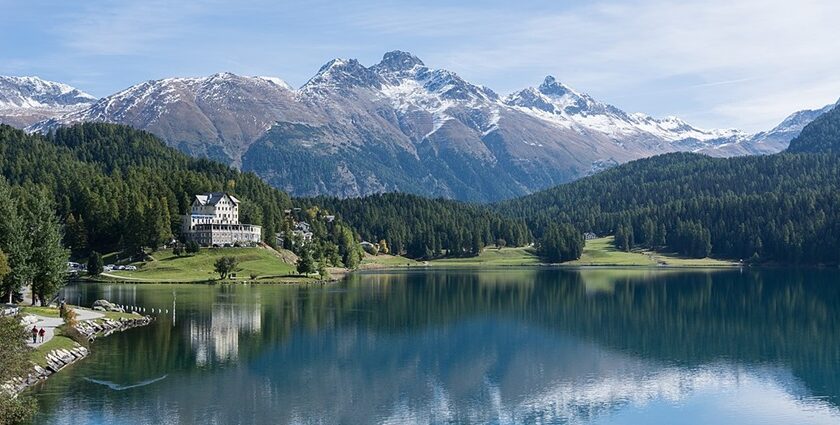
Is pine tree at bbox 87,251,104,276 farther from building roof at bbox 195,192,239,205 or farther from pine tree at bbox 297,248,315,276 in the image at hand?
building roof at bbox 195,192,239,205

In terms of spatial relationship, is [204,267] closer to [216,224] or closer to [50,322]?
[216,224]

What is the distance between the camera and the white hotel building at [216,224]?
179500mm

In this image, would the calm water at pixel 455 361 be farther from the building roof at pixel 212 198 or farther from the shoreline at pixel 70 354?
the building roof at pixel 212 198

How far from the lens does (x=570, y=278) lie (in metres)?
182

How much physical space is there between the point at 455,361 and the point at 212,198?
12919 cm

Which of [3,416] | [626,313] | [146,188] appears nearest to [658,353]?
[626,313]

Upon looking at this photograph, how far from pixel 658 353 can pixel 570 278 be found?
4020 inches

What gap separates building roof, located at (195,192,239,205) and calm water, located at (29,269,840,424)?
58.0 metres

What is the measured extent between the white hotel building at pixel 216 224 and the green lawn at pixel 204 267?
6.16m

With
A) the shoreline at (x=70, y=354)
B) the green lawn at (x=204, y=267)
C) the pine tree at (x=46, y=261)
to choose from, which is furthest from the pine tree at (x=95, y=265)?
the shoreline at (x=70, y=354)

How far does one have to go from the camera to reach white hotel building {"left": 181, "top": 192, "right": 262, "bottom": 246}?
589 ft

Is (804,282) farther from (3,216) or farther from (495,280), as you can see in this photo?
(3,216)

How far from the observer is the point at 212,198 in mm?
191375

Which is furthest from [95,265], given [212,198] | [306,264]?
[212,198]
